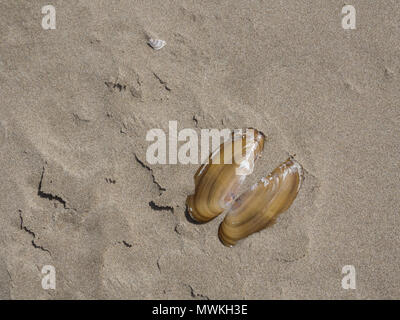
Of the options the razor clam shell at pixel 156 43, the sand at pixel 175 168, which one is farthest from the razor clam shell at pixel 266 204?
the razor clam shell at pixel 156 43

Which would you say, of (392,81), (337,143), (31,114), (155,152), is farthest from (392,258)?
(31,114)

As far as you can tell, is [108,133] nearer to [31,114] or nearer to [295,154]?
[31,114]

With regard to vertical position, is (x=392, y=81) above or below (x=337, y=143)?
above

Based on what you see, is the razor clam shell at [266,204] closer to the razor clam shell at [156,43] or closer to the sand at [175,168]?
the sand at [175,168]

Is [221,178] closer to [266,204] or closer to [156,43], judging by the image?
[266,204]

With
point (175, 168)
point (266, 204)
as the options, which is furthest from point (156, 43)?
point (266, 204)

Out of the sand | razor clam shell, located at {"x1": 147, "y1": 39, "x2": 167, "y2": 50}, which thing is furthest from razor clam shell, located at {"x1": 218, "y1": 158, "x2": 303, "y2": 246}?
razor clam shell, located at {"x1": 147, "y1": 39, "x2": 167, "y2": 50}

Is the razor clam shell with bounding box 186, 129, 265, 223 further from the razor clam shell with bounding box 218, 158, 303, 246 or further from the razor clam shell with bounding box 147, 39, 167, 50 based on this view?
the razor clam shell with bounding box 147, 39, 167, 50
